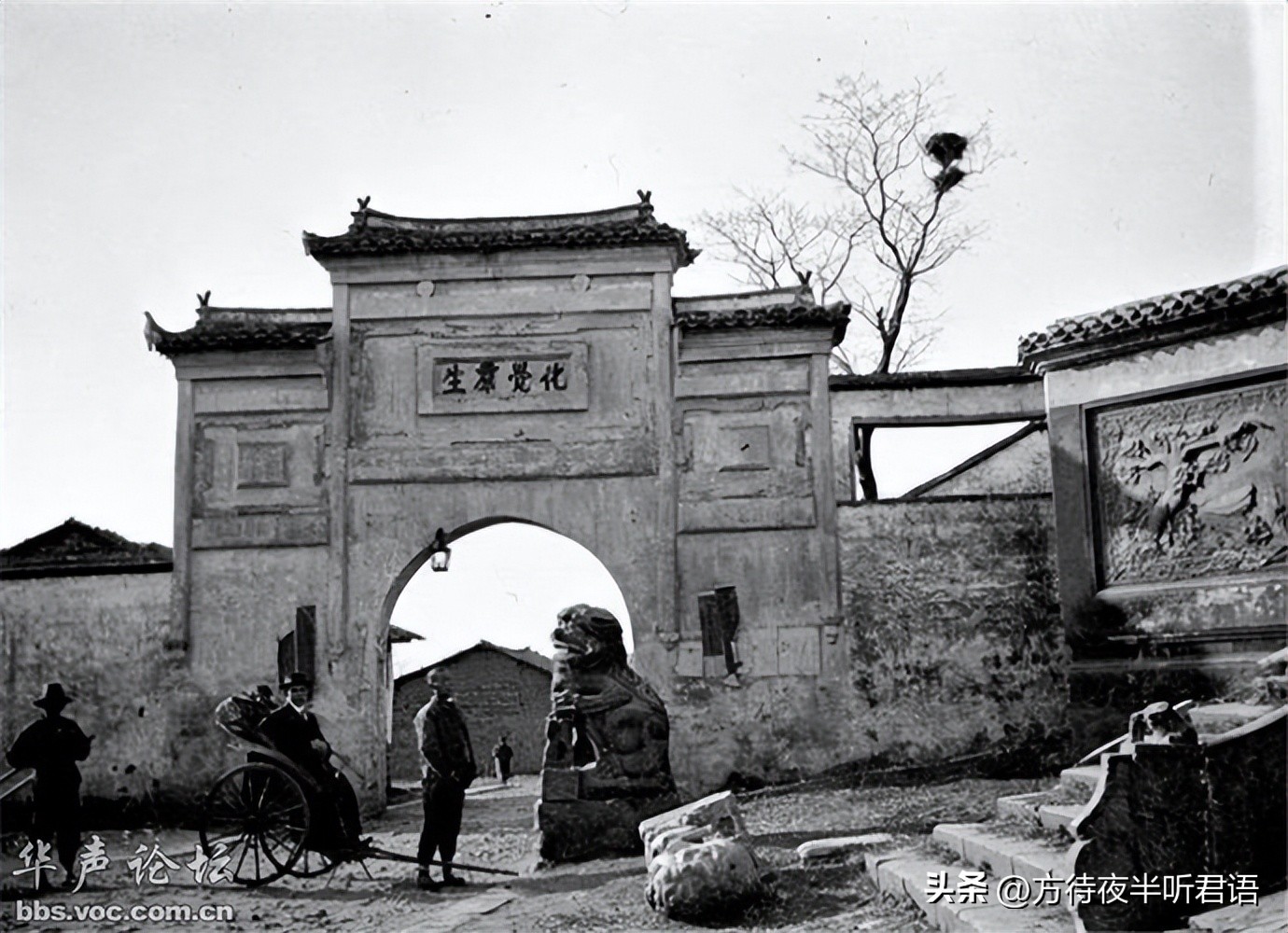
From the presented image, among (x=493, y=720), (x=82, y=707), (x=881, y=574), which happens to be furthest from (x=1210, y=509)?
(x=493, y=720)

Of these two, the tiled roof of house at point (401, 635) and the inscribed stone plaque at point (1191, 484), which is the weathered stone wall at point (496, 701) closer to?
the tiled roof of house at point (401, 635)

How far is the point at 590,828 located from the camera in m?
9.96

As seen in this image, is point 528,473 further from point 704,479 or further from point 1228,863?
point 1228,863

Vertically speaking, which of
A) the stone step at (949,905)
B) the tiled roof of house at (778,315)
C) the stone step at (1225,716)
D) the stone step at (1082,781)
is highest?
the tiled roof of house at (778,315)

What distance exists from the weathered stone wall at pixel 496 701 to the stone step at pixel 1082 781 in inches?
936

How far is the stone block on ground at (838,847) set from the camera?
26.9 ft

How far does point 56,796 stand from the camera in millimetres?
10008

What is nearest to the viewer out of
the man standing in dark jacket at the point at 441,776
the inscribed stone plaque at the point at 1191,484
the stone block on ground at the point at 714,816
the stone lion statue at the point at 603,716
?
the stone block on ground at the point at 714,816

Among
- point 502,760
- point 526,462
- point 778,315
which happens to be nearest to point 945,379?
Answer: point 778,315

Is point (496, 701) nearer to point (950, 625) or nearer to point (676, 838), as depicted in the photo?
point (950, 625)

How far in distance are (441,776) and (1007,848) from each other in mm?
4328

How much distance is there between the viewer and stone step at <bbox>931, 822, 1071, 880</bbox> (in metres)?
6.16

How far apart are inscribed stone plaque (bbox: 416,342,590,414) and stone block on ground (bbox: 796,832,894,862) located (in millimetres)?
8213

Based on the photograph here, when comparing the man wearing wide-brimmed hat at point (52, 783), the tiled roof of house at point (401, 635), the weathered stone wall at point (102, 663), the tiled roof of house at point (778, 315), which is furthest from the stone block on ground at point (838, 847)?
the tiled roof of house at point (401, 635)
